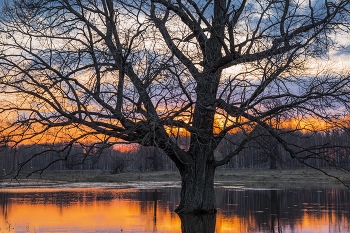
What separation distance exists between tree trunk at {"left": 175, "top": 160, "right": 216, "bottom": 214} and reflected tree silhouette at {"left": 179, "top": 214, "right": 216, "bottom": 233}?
599 mm

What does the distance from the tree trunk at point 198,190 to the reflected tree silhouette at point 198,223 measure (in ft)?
1.97

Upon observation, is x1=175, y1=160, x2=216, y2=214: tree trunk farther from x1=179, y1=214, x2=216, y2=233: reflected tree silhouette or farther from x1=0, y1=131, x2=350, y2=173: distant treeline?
x1=0, y1=131, x2=350, y2=173: distant treeline

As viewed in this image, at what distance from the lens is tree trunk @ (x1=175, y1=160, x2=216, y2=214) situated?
63.6 feet

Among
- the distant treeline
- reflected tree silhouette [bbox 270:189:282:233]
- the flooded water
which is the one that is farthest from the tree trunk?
reflected tree silhouette [bbox 270:189:282:233]

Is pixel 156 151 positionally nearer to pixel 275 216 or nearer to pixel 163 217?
pixel 163 217

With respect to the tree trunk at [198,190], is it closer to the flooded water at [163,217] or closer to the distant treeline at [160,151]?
the flooded water at [163,217]

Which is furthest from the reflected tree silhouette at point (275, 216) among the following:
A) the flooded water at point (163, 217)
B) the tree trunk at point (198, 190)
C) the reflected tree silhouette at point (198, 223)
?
the tree trunk at point (198, 190)

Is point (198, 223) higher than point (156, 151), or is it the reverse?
point (156, 151)

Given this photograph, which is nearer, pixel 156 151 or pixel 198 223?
pixel 198 223

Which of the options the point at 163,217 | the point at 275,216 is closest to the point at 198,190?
the point at 163,217

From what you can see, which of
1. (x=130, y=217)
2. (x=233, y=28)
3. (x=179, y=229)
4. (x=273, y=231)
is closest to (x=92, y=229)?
(x=179, y=229)

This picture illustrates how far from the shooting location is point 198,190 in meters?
19.5

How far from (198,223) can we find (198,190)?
9.94ft

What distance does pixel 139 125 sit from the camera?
15359 mm
